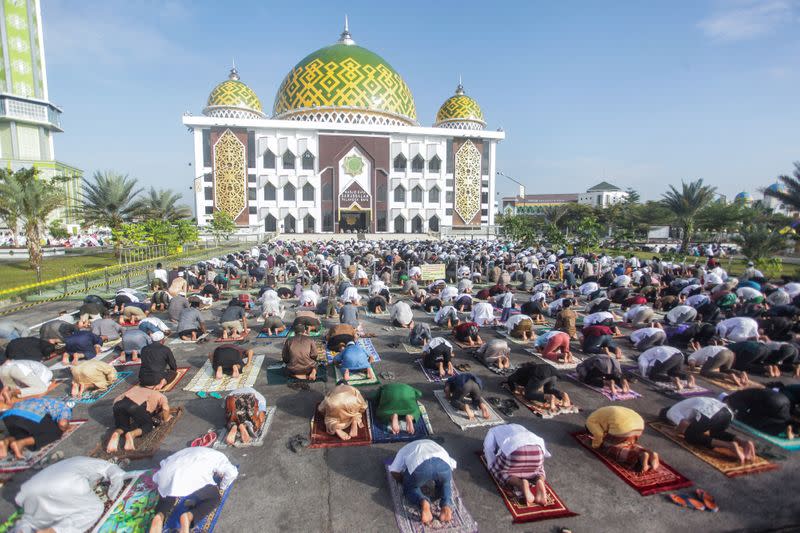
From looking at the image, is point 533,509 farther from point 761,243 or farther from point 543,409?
point 761,243

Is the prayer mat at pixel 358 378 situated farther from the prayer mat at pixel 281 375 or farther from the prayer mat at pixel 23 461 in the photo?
the prayer mat at pixel 23 461

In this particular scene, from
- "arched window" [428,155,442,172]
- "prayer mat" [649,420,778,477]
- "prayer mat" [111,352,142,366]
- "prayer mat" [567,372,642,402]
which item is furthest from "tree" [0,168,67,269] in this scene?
"arched window" [428,155,442,172]

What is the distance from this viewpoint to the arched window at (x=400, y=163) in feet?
156

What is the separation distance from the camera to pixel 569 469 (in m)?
5.16

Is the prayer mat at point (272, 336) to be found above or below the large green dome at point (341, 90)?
below

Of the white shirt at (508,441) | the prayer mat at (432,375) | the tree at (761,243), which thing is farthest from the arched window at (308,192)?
the white shirt at (508,441)

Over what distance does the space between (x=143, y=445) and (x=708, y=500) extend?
697cm

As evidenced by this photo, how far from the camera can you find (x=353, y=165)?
151 feet

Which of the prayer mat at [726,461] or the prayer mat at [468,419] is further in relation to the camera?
the prayer mat at [468,419]

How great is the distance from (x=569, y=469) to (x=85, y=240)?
44390 mm

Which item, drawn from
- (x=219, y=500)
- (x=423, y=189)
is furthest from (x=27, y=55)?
(x=219, y=500)

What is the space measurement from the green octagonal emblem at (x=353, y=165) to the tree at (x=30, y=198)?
95.5ft

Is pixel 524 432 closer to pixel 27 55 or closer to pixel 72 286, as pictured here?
pixel 72 286

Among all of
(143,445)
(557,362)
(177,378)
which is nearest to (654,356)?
(557,362)
